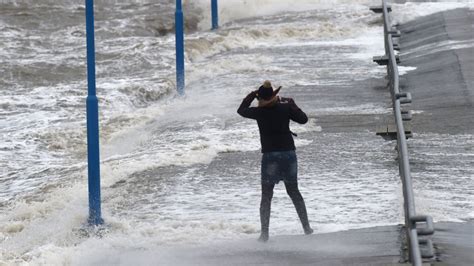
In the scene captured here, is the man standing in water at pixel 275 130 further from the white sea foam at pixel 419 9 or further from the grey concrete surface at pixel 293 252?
the white sea foam at pixel 419 9

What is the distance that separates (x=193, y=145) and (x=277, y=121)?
485 cm

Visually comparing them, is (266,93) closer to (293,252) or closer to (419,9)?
(293,252)

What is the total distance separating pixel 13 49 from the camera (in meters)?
28.4

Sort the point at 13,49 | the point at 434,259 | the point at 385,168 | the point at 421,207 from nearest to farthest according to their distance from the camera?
the point at 434,259 → the point at 421,207 → the point at 385,168 → the point at 13,49

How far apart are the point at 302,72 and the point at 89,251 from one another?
34.6ft

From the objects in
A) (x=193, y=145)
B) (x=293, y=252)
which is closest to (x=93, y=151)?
(x=293, y=252)

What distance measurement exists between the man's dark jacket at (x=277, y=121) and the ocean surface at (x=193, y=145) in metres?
1.02

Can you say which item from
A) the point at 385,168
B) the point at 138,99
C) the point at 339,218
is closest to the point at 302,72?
the point at 138,99

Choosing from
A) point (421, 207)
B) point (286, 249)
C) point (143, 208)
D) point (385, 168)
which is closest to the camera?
point (286, 249)

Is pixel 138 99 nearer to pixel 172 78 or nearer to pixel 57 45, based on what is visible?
pixel 172 78

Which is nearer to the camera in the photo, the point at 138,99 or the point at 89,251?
the point at 89,251

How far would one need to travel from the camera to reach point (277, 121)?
380 inches

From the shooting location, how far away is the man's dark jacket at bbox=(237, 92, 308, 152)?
31.7ft

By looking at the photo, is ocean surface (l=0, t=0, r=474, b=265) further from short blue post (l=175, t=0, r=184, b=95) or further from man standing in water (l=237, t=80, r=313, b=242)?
man standing in water (l=237, t=80, r=313, b=242)
